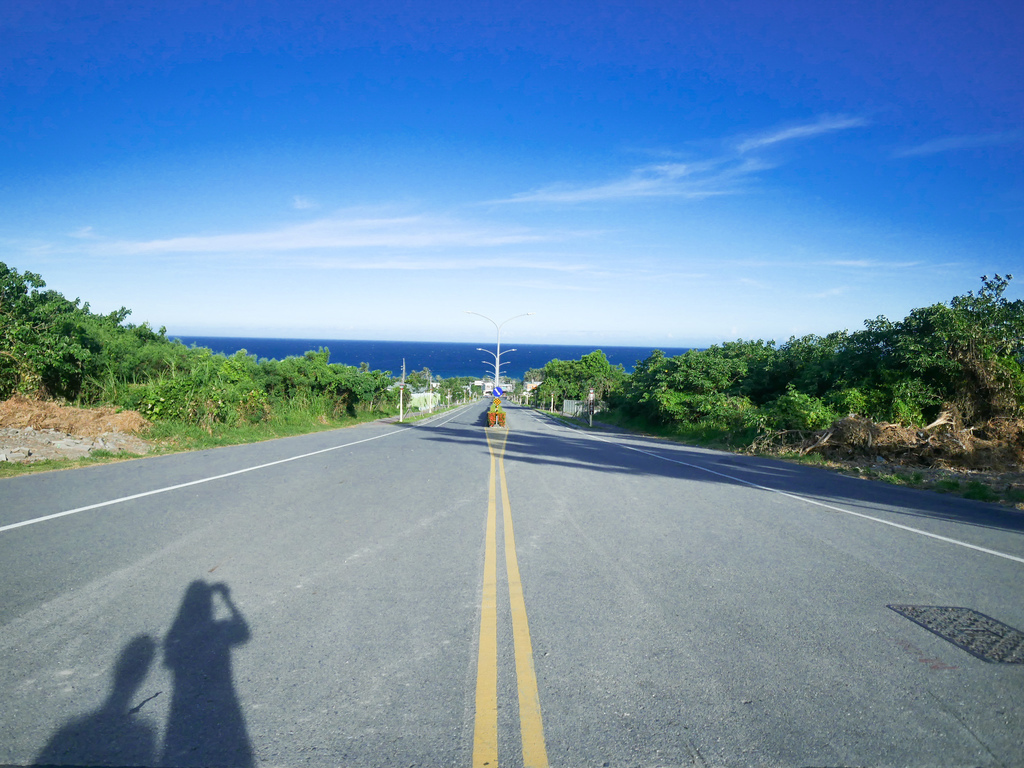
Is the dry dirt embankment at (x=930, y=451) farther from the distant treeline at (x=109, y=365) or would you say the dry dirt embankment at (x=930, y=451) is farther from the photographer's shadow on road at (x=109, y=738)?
the distant treeline at (x=109, y=365)

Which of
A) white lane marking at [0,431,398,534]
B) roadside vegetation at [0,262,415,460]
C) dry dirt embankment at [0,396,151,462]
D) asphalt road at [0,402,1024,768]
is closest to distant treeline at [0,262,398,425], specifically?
roadside vegetation at [0,262,415,460]

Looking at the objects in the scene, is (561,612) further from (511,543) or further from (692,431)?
(692,431)

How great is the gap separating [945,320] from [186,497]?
19814 millimetres

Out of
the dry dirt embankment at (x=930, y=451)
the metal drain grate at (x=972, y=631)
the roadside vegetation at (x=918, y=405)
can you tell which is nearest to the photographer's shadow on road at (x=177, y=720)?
the metal drain grate at (x=972, y=631)

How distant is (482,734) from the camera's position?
10.4 ft

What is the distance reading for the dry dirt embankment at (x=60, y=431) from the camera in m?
12.7

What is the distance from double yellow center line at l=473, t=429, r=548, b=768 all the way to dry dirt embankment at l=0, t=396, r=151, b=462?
37.3 feet

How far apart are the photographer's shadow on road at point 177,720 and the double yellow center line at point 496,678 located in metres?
1.18

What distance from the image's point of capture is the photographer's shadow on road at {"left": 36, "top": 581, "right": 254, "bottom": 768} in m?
2.96

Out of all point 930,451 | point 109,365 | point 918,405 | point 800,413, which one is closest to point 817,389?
point 800,413

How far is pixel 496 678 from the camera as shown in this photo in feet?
12.3

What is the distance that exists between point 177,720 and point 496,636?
201cm

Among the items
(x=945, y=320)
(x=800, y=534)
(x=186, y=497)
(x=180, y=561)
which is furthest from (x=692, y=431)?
(x=180, y=561)

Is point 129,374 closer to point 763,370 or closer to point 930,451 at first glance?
point 930,451
